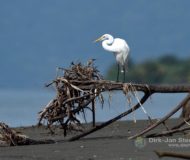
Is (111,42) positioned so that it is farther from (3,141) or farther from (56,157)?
(56,157)

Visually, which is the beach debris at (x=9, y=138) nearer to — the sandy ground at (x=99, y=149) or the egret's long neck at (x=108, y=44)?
the sandy ground at (x=99, y=149)

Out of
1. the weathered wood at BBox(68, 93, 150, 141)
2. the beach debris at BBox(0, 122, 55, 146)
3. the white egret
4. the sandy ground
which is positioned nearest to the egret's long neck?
the white egret

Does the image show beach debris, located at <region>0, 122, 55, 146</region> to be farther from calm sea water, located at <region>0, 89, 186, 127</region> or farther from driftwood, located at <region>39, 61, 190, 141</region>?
calm sea water, located at <region>0, 89, 186, 127</region>

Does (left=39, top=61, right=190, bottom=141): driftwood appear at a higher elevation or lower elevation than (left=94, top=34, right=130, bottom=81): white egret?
lower

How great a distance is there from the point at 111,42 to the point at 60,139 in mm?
2864

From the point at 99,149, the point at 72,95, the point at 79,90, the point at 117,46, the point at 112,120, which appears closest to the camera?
the point at 99,149

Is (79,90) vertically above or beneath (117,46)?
beneath

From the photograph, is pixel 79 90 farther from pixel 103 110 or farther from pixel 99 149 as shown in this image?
pixel 103 110

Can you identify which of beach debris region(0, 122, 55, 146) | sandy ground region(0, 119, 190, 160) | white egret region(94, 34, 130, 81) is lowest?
sandy ground region(0, 119, 190, 160)

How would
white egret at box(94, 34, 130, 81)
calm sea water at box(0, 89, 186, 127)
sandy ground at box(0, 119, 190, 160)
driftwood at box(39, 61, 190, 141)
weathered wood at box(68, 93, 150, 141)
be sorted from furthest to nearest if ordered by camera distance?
calm sea water at box(0, 89, 186, 127), white egret at box(94, 34, 130, 81), weathered wood at box(68, 93, 150, 141), driftwood at box(39, 61, 190, 141), sandy ground at box(0, 119, 190, 160)

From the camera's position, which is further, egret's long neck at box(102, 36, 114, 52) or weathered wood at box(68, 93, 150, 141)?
egret's long neck at box(102, 36, 114, 52)

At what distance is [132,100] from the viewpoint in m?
14.3

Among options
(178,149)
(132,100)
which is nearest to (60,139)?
(132,100)

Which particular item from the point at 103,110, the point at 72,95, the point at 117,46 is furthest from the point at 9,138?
the point at 103,110
